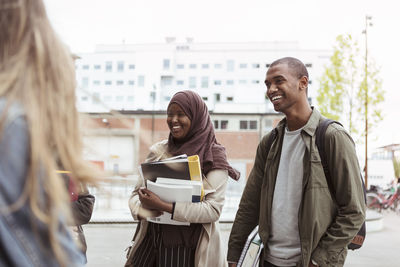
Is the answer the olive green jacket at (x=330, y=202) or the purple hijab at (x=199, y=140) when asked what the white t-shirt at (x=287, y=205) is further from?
the purple hijab at (x=199, y=140)

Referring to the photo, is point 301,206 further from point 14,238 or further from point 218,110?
point 218,110

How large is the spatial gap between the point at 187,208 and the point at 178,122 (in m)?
0.57

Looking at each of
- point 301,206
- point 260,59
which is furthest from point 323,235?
point 260,59

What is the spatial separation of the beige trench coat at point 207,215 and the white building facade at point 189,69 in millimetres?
60317

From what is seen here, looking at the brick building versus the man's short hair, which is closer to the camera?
the brick building

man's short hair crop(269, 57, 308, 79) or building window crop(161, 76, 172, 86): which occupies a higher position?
building window crop(161, 76, 172, 86)

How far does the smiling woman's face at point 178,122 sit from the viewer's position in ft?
8.96

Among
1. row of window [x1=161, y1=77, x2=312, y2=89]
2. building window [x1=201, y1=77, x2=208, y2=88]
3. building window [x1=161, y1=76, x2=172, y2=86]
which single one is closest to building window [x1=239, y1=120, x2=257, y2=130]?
row of window [x1=161, y1=77, x2=312, y2=89]

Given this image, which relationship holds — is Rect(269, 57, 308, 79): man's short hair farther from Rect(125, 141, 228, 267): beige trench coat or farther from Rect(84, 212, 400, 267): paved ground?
Rect(84, 212, 400, 267): paved ground

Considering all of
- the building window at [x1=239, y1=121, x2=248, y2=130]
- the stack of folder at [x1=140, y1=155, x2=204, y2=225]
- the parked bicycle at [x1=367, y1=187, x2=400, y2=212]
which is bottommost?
the parked bicycle at [x1=367, y1=187, x2=400, y2=212]

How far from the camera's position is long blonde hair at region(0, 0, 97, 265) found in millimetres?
853

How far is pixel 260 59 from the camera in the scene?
215 feet

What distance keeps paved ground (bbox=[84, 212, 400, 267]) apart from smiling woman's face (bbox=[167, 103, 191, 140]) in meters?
4.49

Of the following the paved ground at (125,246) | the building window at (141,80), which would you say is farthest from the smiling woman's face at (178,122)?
the building window at (141,80)
